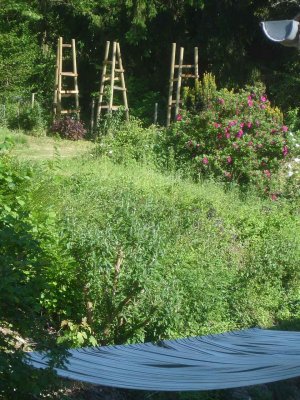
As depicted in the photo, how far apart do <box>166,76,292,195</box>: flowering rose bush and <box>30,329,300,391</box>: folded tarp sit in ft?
31.6

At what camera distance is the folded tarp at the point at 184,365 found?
5.27 meters

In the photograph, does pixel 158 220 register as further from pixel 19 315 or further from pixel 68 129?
pixel 68 129

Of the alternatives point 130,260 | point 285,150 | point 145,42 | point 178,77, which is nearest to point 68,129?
point 178,77

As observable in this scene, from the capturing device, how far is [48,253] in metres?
8.56

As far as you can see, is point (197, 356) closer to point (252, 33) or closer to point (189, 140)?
point (189, 140)

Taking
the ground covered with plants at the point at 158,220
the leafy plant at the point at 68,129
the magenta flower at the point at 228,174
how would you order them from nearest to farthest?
the ground covered with plants at the point at 158,220, the magenta flower at the point at 228,174, the leafy plant at the point at 68,129

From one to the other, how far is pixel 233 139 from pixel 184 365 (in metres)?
11.3

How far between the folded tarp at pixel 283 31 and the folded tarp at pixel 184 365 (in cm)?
304

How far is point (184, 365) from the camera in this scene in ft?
18.9

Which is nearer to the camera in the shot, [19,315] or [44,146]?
[19,315]

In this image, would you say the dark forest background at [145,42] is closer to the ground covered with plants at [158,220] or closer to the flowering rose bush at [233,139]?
the ground covered with plants at [158,220]

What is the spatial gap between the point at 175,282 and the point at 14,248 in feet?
11.6

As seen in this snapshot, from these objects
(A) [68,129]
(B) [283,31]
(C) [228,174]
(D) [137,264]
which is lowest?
(A) [68,129]

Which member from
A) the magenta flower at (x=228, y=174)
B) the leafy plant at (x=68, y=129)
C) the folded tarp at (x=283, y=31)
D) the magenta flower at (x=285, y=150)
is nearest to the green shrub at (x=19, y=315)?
the folded tarp at (x=283, y=31)
